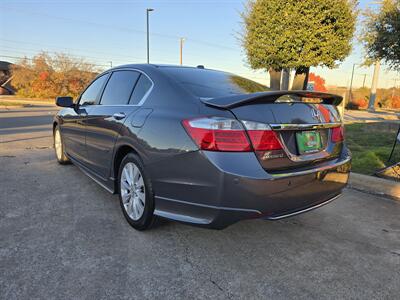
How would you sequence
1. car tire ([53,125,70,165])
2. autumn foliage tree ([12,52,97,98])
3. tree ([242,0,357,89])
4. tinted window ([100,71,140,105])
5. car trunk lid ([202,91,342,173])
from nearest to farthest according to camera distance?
1. car trunk lid ([202,91,342,173])
2. tinted window ([100,71,140,105])
3. car tire ([53,125,70,165])
4. tree ([242,0,357,89])
5. autumn foliage tree ([12,52,97,98])

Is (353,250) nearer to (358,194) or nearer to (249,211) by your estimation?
(249,211)

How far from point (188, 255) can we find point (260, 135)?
45.9 inches

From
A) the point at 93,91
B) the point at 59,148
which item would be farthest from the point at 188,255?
the point at 59,148

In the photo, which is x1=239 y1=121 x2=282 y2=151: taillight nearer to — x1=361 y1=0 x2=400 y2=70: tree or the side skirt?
the side skirt

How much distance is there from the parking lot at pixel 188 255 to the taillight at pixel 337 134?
3.06 feet

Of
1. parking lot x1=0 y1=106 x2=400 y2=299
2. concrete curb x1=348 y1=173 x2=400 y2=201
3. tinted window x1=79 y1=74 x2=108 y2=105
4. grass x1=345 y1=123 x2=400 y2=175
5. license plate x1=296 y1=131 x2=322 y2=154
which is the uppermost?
tinted window x1=79 y1=74 x2=108 y2=105

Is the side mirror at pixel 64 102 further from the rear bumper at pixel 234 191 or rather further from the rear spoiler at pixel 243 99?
the rear spoiler at pixel 243 99

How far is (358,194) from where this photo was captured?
13.9ft

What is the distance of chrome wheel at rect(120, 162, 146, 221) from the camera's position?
2834 mm

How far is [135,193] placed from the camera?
2918mm

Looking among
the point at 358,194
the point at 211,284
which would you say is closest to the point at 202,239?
the point at 211,284

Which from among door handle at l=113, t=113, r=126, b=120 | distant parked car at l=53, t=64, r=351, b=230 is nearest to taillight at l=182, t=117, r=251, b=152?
distant parked car at l=53, t=64, r=351, b=230

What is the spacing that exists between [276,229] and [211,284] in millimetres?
1157

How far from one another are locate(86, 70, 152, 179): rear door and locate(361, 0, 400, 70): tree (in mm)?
7244
